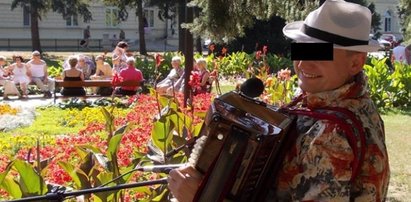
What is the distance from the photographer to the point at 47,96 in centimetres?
1825

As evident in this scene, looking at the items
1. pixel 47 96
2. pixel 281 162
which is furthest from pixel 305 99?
pixel 47 96

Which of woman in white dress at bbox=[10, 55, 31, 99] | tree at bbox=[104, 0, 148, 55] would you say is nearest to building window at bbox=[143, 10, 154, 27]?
tree at bbox=[104, 0, 148, 55]

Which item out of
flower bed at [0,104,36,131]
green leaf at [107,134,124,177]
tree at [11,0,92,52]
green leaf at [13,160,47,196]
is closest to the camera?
green leaf at [13,160,47,196]

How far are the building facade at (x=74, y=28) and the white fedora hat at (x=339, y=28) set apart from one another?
5146 cm

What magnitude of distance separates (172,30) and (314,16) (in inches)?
2288

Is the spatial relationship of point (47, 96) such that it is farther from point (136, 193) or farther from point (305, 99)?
point (305, 99)

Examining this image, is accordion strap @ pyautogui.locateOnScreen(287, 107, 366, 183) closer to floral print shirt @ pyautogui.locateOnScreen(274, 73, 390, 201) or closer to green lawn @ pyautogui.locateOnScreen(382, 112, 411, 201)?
floral print shirt @ pyautogui.locateOnScreen(274, 73, 390, 201)

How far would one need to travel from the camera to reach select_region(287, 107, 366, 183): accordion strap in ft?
6.66

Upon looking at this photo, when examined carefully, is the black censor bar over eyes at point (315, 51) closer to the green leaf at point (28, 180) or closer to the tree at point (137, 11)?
the green leaf at point (28, 180)

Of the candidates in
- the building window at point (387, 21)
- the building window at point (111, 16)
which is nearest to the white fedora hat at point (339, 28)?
the building window at point (111, 16)

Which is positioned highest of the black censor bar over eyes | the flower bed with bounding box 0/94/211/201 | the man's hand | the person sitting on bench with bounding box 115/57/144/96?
the black censor bar over eyes

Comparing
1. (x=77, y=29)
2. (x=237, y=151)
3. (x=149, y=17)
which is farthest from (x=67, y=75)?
(x=149, y=17)

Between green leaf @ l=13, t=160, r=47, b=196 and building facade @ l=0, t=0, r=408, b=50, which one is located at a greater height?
green leaf @ l=13, t=160, r=47, b=196

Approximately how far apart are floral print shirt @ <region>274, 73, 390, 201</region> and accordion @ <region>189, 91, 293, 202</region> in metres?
0.06
